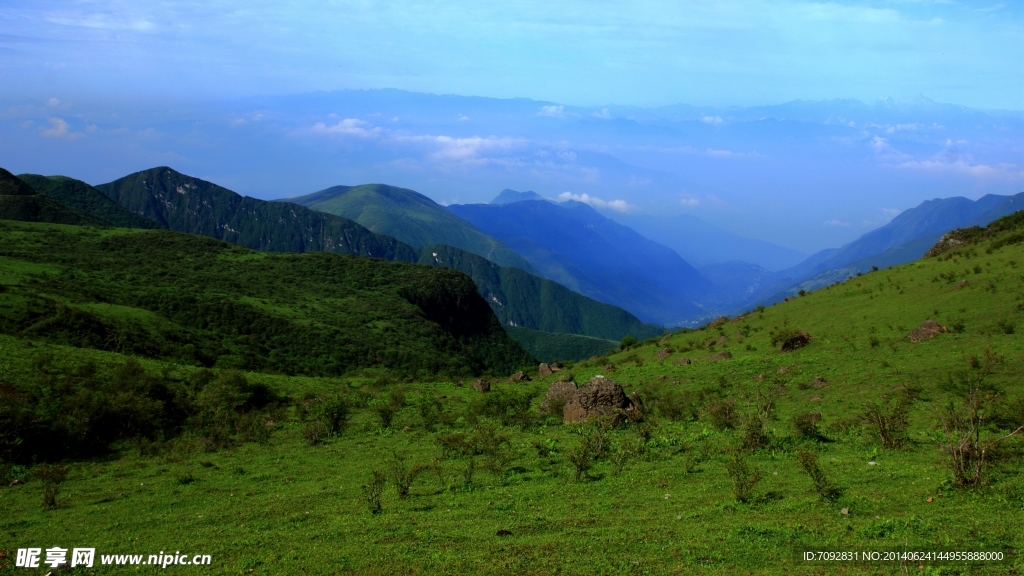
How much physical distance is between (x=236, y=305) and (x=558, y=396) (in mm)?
61253

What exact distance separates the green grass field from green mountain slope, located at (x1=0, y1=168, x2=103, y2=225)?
476 ft

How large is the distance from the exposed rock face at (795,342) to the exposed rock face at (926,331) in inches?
202

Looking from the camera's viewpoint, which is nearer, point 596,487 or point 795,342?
point 596,487

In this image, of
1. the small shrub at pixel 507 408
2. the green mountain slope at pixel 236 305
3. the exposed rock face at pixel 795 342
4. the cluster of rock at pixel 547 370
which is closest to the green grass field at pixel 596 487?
the small shrub at pixel 507 408

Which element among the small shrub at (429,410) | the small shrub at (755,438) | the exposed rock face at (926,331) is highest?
the exposed rock face at (926,331)

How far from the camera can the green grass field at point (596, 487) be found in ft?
34.7

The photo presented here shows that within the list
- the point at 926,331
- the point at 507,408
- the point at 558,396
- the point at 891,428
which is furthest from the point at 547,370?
the point at 891,428

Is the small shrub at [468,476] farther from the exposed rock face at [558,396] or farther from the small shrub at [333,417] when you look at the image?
the small shrub at [333,417]

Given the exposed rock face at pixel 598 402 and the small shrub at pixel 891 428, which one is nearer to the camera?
the small shrub at pixel 891 428

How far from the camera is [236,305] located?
3036 inches

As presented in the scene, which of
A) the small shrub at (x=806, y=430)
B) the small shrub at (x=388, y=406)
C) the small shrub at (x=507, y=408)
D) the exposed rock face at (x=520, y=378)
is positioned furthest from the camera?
the exposed rock face at (x=520, y=378)

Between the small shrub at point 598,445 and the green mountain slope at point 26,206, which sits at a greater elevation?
the green mountain slope at point 26,206

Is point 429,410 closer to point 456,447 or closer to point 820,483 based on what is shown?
point 456,447

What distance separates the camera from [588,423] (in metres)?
23.5
